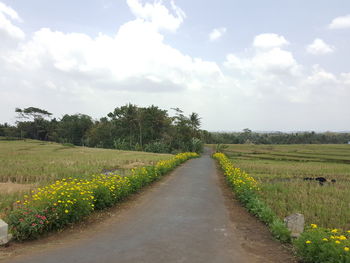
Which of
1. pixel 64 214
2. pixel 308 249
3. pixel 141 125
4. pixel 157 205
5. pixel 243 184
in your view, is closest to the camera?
pixel 308 249

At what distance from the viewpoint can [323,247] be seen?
4008 mm

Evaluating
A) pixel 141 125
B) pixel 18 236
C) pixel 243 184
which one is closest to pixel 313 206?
pixel 243 184

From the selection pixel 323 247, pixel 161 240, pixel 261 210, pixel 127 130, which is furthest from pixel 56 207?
pixel 127 130

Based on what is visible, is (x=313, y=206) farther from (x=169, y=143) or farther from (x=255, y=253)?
(x=169, y=143)

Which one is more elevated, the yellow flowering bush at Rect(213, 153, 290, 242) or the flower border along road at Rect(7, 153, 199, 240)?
the flower border along road at Rect(7, 153, 199, 240)

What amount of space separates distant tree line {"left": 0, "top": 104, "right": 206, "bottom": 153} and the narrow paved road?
4255cm

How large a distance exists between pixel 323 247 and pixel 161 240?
3.05 meters

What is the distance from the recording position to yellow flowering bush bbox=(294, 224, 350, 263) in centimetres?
381

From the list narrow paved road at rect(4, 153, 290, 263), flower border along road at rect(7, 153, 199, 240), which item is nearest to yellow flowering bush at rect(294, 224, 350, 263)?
narrow paved road at rect(4, 153, 290, 263)

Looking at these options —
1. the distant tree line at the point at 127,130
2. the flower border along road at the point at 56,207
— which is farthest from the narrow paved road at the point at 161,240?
the distant tree line at the point at 127,130

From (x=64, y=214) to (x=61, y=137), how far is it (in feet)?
262

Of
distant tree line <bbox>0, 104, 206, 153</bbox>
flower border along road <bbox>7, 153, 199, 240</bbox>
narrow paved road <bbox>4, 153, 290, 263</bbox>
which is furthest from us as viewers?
distant tree line <bbox>0, 104, 206, 153</bbox>

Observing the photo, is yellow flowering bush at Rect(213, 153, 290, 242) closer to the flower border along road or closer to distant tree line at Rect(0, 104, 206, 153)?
the flower border along road

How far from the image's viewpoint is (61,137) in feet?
256
